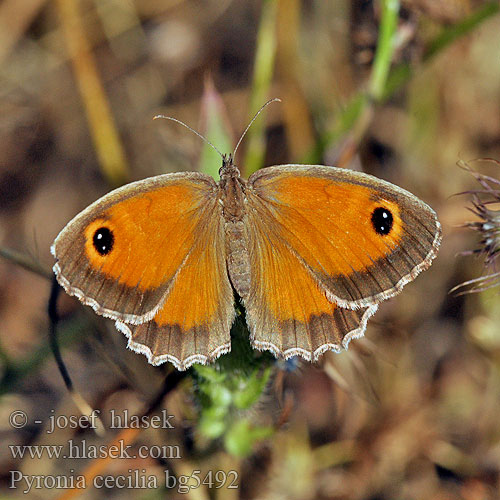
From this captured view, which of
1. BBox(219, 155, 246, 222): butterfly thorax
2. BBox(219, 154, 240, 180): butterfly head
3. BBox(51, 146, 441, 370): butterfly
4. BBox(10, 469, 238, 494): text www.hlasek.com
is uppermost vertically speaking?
BBox(219, 154, 240, 180): butterfly head

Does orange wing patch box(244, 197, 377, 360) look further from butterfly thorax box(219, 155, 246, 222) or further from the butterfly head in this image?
the butterfly head

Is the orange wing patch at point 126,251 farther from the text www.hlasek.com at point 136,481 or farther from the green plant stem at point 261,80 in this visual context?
the text www.hlasek.com at point 136,481

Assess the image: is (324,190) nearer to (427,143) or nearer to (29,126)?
(427,143)

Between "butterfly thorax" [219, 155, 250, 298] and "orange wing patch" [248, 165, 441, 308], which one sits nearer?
"orange wing patch" [248, 165, 441, 308]

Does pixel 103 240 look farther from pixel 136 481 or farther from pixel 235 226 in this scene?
pixel 136 481

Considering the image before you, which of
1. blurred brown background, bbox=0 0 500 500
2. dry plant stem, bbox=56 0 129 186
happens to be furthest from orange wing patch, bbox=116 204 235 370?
dry plant stem, bbox=56 0 129 186
